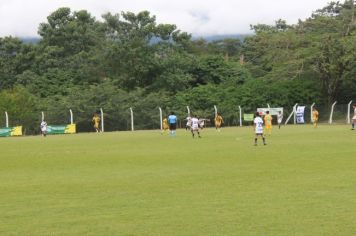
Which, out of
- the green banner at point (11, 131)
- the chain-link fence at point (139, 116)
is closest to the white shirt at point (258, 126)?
the green banner at point (11, 131)

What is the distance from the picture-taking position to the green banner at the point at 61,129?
51.3m

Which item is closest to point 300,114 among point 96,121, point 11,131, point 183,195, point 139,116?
point 139,116

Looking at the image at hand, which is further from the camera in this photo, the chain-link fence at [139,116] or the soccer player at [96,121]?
the chain-link fence at [139,116]

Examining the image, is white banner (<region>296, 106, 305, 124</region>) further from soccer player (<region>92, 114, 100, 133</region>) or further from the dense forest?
soccer player (<region>92, 114, 100, 133</region>)

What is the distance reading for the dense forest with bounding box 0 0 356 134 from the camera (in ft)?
183

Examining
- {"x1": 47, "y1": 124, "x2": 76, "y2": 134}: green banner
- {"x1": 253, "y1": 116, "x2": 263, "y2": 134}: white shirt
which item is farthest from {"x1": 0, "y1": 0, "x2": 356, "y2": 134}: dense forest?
{"x1": 253, "y1": 116, "x2": 263, "y2": 134}: white shirt

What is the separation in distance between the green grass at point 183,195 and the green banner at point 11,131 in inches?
1142

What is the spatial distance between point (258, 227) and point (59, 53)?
207ft

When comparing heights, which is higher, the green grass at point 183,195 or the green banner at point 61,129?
the green banner at point 61,129

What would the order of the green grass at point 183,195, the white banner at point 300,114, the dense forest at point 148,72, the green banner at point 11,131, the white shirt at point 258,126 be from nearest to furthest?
1. the green grass at point 183,195
2. the white shirt at point 258,126
3. the green banner at point 11,131
4. the dense forest at point 148,72
5. the white banner at point 300,114

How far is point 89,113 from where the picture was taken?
54.9m

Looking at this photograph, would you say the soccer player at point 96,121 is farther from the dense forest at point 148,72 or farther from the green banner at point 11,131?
the green banner at point 11,131

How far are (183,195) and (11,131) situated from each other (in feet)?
132

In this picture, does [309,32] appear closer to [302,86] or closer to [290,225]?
[302,86]
